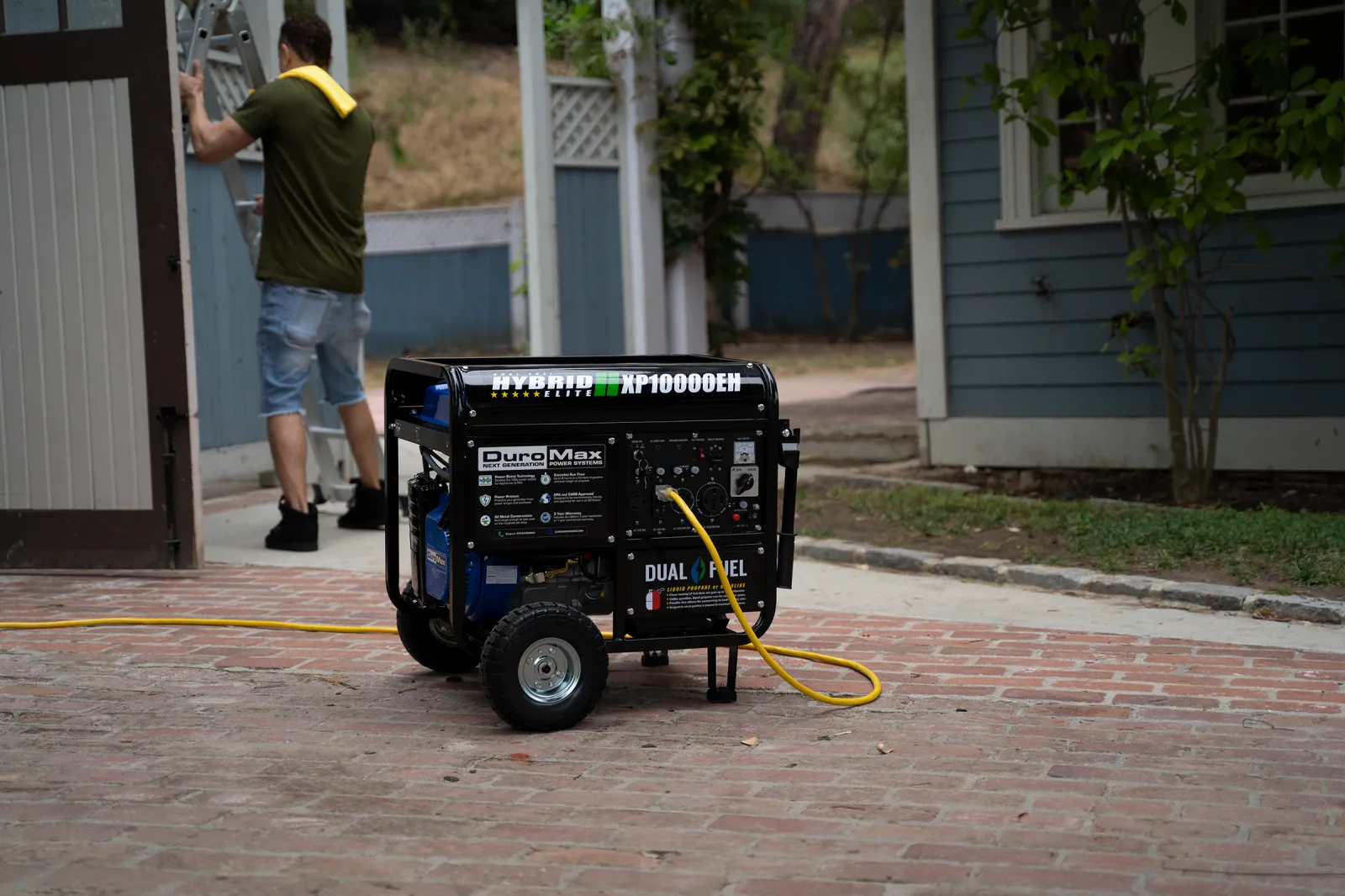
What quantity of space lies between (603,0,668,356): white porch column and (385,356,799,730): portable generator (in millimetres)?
6907

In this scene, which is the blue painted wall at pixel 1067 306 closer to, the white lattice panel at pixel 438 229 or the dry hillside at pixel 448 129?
the white lattice panel at pixel 438 229

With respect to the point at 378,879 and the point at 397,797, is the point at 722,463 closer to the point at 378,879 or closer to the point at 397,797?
the point at 397,797

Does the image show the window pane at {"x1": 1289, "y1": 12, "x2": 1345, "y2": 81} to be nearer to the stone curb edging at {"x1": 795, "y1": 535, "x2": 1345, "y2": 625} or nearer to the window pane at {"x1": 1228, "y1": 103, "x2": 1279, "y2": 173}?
the window pane at {"x1": 1228, "y1": 103, "x2": 1279, "y2": 173}

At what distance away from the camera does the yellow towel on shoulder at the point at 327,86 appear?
6.91m

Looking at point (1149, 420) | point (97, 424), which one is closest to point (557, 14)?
point (1149, 420)

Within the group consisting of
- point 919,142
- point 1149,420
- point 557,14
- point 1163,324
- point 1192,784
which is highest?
point 557,14

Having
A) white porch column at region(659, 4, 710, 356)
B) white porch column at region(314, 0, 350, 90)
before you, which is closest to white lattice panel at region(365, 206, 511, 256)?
white porch column at region(659, 4, 710, 356)

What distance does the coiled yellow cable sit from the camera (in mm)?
4410

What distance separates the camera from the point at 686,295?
470 inches

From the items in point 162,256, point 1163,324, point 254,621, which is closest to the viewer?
point 254,621

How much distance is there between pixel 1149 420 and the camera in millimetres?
8930

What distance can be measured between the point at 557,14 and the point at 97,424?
20.7 feet

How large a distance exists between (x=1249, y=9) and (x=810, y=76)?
18364mm

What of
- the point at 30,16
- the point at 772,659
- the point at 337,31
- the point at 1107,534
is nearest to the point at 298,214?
the point at 30,16
